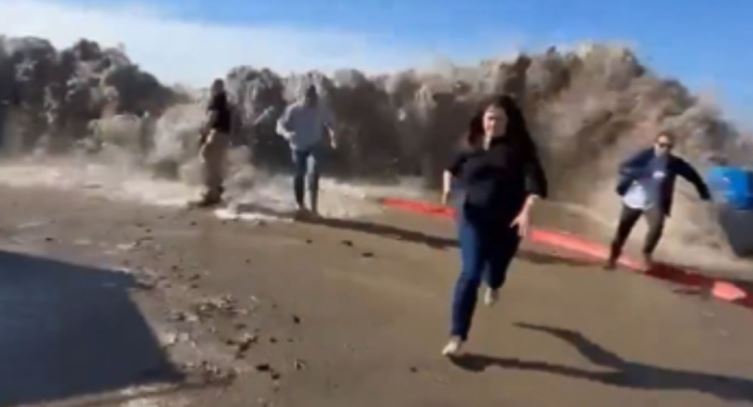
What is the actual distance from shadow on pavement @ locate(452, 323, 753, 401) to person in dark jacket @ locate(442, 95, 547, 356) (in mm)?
223

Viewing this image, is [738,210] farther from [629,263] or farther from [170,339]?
[170,339]

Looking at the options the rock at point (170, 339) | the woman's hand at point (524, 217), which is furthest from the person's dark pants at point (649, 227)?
the rock at point (170, 339)

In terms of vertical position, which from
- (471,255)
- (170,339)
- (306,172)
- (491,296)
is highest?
(471,255)

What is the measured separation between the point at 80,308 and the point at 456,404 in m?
3.19

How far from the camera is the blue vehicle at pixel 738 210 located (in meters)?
14.6

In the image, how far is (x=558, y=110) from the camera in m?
21.8

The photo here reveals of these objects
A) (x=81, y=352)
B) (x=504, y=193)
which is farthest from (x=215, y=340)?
(x=504, y=193)

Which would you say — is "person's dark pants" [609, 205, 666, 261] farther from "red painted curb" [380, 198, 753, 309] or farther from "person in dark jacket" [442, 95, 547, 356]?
"person in dark jacket" [442, 95, 547, 356]

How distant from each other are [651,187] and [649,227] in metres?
0.45

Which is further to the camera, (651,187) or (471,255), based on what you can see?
(651,187)

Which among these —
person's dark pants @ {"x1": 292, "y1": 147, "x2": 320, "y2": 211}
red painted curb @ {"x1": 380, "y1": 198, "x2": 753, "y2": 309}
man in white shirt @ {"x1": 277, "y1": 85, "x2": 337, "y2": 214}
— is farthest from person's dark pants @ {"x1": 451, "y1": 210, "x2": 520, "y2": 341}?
person's dark pants @ {"x1": 292, "y1": 147, "x2": 320, "y2": 211}

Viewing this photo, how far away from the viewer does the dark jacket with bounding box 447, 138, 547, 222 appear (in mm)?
7176

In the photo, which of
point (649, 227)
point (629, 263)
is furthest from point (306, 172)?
point (649, 227)

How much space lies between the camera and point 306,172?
44.7ft
